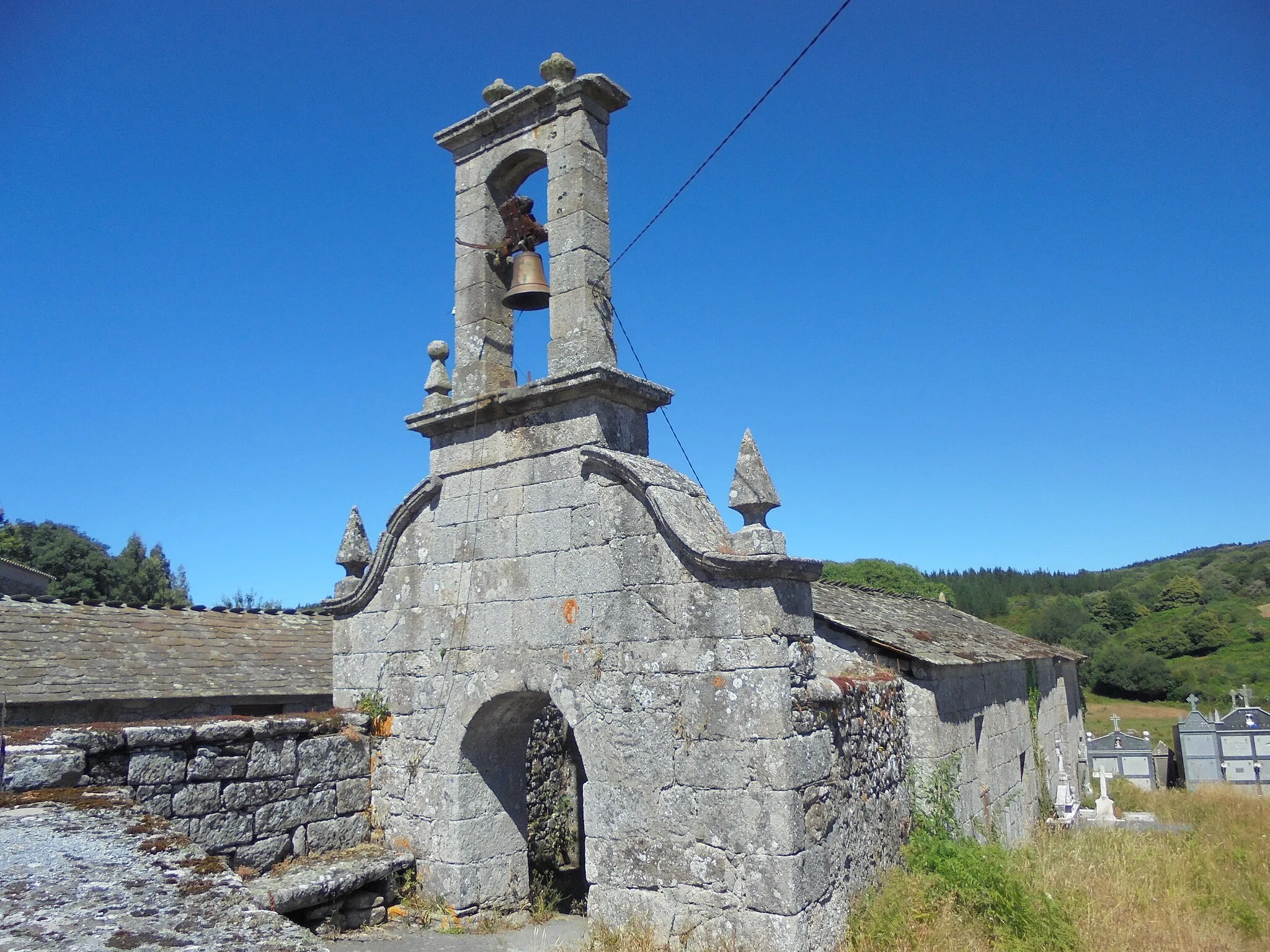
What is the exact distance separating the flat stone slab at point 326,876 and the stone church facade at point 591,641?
275 mm

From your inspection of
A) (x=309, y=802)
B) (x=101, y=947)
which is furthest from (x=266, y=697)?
(x=101, y=947)

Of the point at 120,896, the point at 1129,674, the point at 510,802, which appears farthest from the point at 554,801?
the point at 1129,674

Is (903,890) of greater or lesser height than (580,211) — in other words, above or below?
below

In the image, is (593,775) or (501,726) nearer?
(593,775)

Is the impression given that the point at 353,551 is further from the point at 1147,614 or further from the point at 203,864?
the point at 1147,614

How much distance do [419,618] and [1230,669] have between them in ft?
168

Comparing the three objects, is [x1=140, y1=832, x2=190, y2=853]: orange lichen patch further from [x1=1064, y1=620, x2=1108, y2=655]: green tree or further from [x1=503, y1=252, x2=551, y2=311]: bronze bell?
[x1=1064, y1=620, x2=1108, y2=655]: green tree

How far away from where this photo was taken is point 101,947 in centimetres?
261

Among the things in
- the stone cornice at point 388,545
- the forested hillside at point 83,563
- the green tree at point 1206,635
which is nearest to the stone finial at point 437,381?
the stone cornice at point 388,545

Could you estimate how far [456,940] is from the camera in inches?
254

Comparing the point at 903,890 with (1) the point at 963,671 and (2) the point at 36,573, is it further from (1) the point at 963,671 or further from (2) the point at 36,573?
(2) the point at 36,573

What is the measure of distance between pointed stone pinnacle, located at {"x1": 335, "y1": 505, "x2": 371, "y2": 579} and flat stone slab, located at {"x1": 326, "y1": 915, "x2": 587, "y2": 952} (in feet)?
9.88

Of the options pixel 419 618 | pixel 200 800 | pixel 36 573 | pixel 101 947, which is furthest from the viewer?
pixel 36 573

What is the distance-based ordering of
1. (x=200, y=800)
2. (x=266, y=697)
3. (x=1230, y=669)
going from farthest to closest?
(x=1230, y=669)
(x=266, y=697)
(x=200, y=800)
